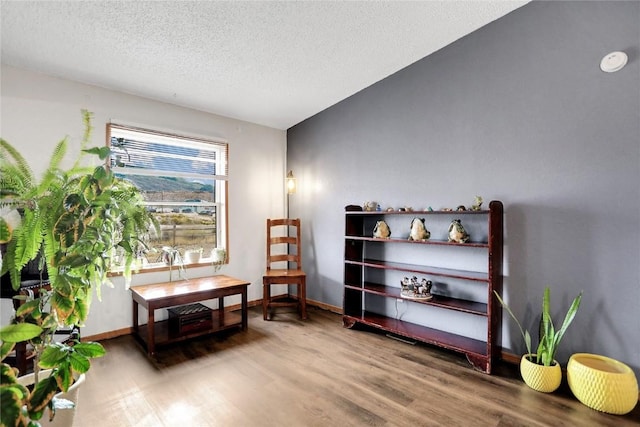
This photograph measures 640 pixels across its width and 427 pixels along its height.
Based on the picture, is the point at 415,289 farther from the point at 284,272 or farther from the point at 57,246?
the point at 57,246

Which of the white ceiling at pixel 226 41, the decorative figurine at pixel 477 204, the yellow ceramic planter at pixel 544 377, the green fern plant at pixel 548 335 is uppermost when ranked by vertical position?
the white ceiling at pixel 226 41

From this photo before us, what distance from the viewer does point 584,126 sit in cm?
233

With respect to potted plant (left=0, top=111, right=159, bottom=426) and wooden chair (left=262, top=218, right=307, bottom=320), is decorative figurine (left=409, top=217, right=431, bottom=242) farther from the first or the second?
potted plant (left=0, top=111, right=159, bottom=426)

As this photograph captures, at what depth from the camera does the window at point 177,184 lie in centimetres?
333

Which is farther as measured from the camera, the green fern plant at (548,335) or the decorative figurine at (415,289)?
the decorative figurine at (415,289)

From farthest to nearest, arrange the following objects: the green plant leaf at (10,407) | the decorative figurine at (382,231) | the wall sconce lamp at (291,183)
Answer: the wall sconce lamp at (291,183) < the decorative figurine at (382,231) < the green plant leaf at (10,407)

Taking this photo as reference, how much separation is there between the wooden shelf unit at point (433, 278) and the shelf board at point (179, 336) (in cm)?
124

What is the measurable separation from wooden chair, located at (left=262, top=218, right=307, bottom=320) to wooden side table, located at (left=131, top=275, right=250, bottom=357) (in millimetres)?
424

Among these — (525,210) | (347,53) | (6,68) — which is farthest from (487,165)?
(6,68)

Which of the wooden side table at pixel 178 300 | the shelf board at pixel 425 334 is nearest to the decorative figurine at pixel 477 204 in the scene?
the shelf board at pixel 425 334

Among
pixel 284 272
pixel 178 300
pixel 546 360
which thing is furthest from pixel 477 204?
pixel 178 300

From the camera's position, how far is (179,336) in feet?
9.71

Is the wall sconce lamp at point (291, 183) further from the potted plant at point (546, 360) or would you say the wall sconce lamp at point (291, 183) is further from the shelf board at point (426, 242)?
the potted plant at point (546, 360)

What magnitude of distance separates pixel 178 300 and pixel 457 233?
105 inches
